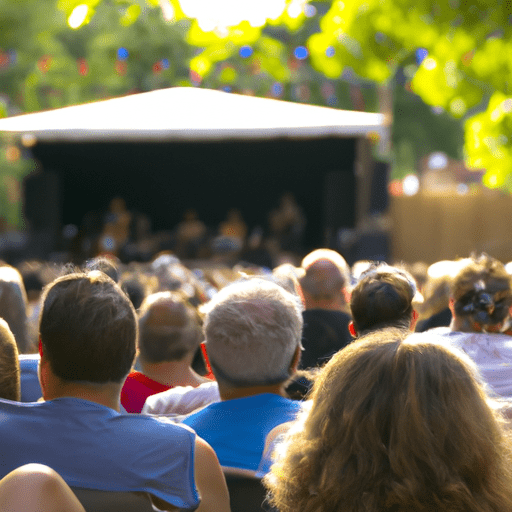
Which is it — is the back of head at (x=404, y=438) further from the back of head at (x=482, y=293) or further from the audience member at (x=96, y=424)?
the back of head at (x=482, y=293)

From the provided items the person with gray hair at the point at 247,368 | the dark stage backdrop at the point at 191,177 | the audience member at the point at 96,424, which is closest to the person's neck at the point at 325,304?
the person with gray hair at the point at 247,368

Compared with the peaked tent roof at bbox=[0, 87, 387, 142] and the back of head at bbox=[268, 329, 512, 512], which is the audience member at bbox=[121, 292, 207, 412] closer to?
the back of head at bbox=[268, 329, 512, 512]

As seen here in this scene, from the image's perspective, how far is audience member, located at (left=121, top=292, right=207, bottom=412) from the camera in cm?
310

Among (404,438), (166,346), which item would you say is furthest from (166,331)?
(404,438)

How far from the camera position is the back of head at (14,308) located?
11.5 feet

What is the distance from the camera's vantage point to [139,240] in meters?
14.3

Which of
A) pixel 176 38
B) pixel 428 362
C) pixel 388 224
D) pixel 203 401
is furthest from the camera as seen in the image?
pixel 176 38

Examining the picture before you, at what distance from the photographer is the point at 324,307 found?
161 inches

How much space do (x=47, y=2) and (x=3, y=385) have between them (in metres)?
12.8

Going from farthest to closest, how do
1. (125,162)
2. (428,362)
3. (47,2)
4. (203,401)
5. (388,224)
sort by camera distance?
(125,162) → (47,2) → (388,224) → (203,401) → (428,362)

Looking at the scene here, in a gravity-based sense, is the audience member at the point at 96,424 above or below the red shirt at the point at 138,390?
above

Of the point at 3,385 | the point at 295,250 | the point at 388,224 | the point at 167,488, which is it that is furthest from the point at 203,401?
the point at 295,250

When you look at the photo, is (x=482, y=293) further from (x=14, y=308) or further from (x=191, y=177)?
(x=191, y=177)

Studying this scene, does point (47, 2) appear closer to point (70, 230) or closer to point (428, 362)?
point (70, 230)
